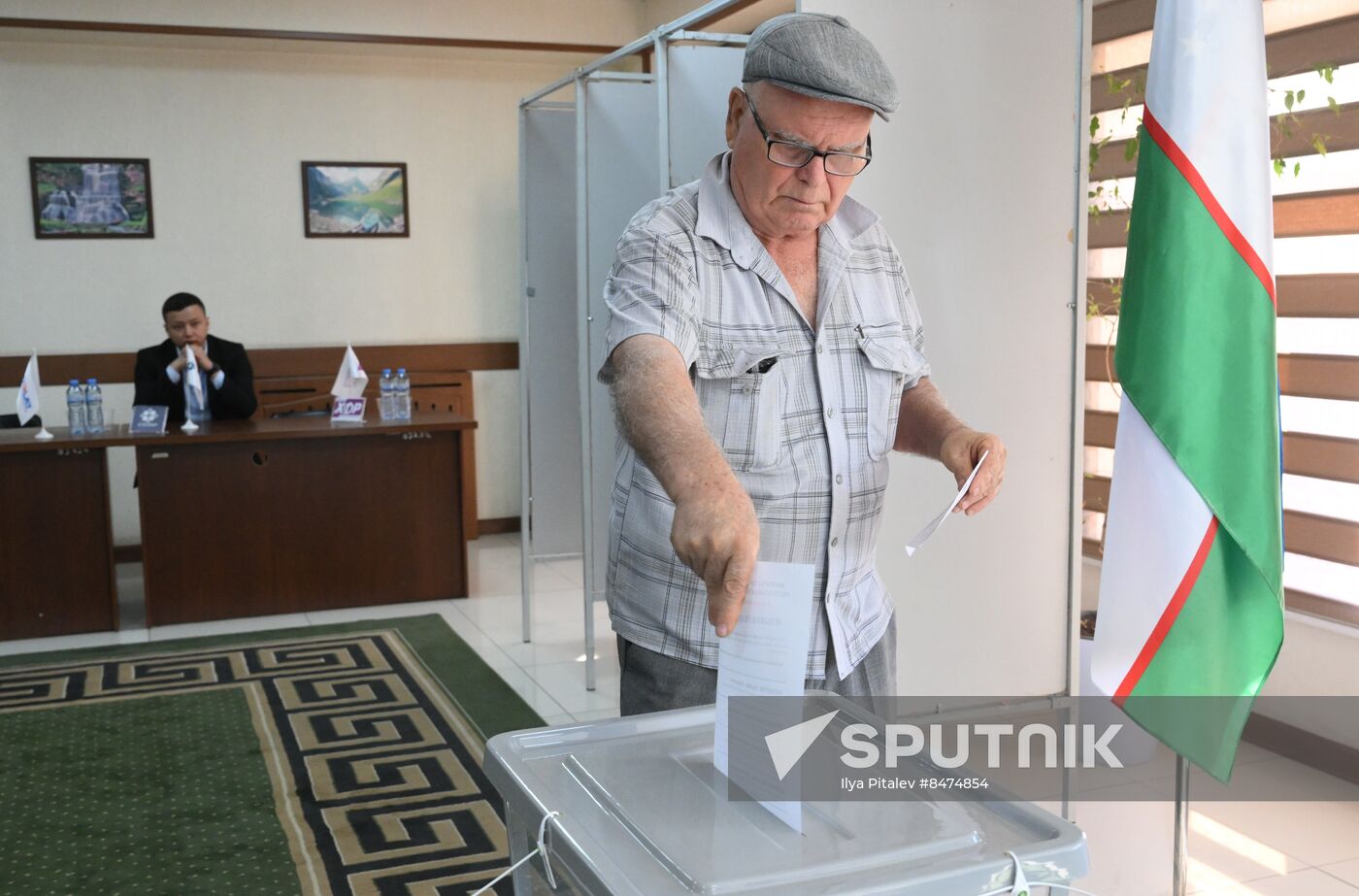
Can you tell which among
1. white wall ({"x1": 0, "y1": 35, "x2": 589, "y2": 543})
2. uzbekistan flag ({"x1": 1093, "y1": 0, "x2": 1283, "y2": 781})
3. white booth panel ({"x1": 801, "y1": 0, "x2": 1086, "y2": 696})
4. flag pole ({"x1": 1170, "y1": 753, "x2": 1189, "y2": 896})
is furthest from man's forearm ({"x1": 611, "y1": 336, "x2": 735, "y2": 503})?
white wall ({"x1": 0, "y1": 35, "x2": 589, "y2": 543})

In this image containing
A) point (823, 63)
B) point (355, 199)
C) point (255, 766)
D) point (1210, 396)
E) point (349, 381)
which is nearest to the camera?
point (823, 63)

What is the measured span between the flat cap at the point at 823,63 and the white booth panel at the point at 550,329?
361 cm

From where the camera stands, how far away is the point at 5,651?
17.0 ft

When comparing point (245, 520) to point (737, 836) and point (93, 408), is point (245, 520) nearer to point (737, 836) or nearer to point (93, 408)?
point (93, 408)

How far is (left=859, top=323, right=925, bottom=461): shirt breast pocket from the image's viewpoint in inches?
67.1

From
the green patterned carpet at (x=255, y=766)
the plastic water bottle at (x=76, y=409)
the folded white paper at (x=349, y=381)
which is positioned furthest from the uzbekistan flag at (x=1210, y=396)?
the plastic water bottle at (x=76, y=409)

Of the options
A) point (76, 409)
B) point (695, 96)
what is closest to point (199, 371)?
point (76, 409)

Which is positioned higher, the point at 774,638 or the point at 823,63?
the point at 823,63

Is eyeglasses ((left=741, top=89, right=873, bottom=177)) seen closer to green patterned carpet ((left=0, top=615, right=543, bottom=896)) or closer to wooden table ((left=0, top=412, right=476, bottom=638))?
green patterned carpet ((left=0, top=615, right=543, bottom=896))

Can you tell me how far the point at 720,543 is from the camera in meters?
1.11

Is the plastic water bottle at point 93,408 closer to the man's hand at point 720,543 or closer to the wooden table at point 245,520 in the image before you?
the wooden table at point 245,520

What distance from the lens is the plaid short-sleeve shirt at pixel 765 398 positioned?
161cm

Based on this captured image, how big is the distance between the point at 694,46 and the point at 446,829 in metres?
2.43

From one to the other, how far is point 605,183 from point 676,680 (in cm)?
323
